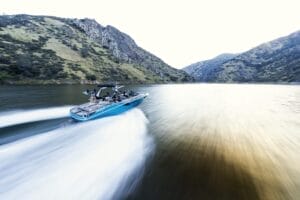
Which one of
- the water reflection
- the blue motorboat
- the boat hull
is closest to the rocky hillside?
the boat hull

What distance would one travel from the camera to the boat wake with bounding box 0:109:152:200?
30.7 feet

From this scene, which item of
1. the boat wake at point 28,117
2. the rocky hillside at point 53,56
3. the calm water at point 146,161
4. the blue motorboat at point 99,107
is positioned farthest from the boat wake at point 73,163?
the rocky hillside at point 53,56

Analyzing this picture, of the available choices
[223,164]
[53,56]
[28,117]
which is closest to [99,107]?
[28,117]

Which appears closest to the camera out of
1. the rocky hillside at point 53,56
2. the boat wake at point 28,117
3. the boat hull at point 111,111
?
the boat wake at point 28,117

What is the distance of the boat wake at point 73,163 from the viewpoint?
9.37 metres

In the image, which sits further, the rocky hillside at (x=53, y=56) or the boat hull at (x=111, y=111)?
the rocky hillside at (x=53, y=56)

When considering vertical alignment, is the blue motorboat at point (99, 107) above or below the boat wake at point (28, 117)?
above

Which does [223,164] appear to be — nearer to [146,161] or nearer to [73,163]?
[146,161]

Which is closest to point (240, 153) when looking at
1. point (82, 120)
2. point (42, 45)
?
point (82, 120)

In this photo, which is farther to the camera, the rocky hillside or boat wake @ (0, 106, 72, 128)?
the rocky hillside

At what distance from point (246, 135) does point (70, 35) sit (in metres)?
148

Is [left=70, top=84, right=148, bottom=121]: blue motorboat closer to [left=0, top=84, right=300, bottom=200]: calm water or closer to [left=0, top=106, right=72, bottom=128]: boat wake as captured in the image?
[left=0, top=84, right=300, bottom=200]: calm water

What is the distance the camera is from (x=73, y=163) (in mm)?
12484

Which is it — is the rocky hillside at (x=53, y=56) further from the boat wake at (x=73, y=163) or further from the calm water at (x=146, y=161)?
the boat wake at (x=73, y=163)
